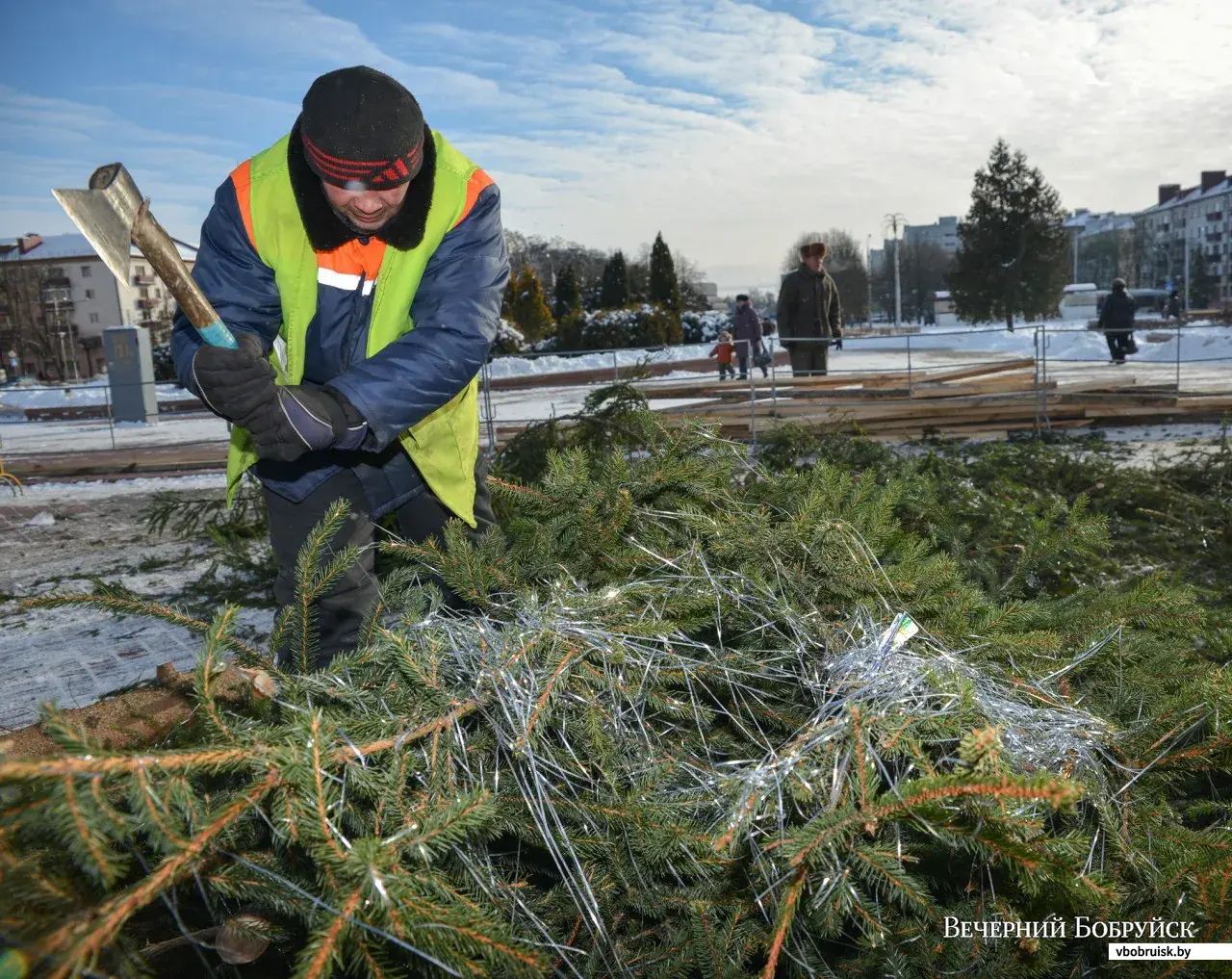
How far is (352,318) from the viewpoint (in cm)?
262

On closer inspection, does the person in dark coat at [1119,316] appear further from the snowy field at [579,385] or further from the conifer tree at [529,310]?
the conifer tree at [529,310]

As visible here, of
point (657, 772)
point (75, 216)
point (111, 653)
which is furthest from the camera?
point (111, 653)

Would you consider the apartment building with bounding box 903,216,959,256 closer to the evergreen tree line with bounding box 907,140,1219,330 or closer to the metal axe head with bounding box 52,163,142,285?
the evergreen tree line with bounding box 907,140,1219,330

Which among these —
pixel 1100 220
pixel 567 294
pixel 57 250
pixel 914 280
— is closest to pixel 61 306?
pixel 57 250

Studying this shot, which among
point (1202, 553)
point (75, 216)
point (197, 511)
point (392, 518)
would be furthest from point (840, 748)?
point (197, 511)

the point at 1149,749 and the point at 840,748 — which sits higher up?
the point at 840,748

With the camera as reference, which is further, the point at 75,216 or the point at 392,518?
the point at 392,518

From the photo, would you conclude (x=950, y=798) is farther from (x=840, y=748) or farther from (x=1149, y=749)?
(x=1149, y=749)

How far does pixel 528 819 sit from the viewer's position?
1347 mm

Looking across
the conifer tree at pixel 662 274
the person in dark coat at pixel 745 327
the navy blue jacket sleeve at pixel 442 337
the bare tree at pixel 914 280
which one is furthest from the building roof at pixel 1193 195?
the navy blue jacket sleeve at pixel 442 337

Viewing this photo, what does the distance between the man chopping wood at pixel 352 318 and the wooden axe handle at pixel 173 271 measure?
0.18 feet

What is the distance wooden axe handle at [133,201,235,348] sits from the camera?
5.61 ft

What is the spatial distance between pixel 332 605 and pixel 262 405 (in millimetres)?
842

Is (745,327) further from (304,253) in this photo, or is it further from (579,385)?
(304,253)
